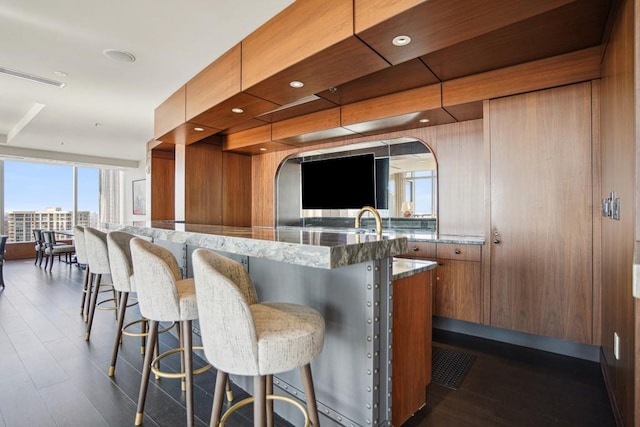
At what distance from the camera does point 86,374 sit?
2.37m

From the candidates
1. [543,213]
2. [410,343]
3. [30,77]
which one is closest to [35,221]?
[30,77]

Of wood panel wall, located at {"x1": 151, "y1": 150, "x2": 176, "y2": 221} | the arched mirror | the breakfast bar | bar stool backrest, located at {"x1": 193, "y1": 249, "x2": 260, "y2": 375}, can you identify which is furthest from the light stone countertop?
wood panel wall, located at {"x1": 151, "y1": 150, "x2": 176, "y2": 221}

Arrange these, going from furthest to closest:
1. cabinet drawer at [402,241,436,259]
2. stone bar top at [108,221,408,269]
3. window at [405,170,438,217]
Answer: window at [405,170,438,217]
cabinet drawer at [402,241,436,259]
stone bar top at [108,221,408,269]

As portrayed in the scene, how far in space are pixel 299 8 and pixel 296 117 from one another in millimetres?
2035

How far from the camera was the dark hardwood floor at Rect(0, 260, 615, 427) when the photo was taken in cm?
187

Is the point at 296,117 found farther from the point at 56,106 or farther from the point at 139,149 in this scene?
the point at 139,149

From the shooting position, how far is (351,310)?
1.52 meters

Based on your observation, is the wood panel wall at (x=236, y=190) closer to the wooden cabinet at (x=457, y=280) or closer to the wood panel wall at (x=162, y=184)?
the wood panel wall at (x=162, y=184)

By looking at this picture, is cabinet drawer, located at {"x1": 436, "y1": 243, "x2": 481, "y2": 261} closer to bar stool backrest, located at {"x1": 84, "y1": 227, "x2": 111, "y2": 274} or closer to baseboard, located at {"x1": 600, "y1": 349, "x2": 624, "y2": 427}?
baseboard, located at {"x1": 600, "y1": 349, "x2": 624, "y2": 427}

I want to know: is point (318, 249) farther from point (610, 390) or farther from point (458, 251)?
point (458, 251)

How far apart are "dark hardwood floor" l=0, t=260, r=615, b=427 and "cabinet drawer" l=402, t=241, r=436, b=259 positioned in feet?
2.54

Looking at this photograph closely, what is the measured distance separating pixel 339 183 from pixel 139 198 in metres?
6.80

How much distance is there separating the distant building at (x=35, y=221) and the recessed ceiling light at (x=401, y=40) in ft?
33.4

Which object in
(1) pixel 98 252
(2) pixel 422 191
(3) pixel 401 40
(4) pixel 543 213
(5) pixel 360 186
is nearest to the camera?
(3) pixel 401 40
